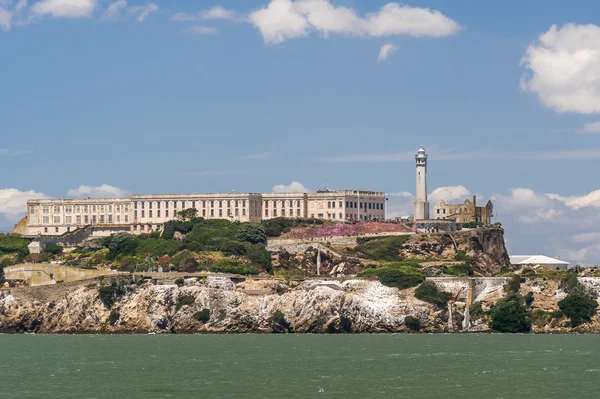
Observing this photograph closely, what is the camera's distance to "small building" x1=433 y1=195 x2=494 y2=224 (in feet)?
563

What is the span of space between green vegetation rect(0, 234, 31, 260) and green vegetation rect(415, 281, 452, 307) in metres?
59.6

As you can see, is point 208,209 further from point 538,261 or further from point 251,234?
point 538,261

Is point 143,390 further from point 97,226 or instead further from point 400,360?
point 97,226

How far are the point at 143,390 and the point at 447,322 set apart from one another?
194 feet

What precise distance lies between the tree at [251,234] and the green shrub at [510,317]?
134 feet

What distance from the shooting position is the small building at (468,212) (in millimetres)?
171500

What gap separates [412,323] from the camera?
398ft

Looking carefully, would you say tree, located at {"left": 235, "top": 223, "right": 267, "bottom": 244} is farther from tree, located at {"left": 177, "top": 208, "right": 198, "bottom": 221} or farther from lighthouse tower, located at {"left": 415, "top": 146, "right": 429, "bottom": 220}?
lighthouse tower, located at {"left": 415, "top": 146, "right": 429, "bottom": 220}

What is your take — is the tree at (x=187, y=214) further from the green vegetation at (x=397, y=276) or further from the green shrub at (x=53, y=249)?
the green vegetation at (x=397, y=276)

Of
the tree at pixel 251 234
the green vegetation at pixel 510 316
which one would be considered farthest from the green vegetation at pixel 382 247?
the green vegetation at pixel 510 316

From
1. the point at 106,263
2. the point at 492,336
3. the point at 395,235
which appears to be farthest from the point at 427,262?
the point at 106,263

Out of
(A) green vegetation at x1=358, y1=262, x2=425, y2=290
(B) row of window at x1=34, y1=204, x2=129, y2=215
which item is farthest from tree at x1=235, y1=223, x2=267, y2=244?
(B) row of window at x1=34, y1=204, x2=129, y2=215

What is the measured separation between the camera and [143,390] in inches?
2712

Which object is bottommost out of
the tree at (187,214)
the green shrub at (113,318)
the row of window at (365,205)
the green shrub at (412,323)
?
the green shrub at (412,323)
